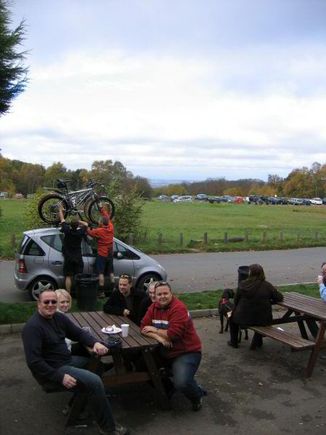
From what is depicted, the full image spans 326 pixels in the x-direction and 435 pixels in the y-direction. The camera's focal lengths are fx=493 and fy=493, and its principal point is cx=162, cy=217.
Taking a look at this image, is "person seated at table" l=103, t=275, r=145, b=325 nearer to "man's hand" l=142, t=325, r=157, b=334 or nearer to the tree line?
"man's hand" l=142, t=325, r=157, b=334

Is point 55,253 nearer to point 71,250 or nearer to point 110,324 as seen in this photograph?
point 71,250

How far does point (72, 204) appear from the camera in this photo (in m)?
12.4

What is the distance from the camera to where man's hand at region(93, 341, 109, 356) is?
4.96 m

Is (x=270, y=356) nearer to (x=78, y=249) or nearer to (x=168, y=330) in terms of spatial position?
(x=168, y=330)

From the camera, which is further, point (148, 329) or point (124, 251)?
point (124, 251)

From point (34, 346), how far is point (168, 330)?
151cm

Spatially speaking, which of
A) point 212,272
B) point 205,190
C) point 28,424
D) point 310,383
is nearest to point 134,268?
point 212,272

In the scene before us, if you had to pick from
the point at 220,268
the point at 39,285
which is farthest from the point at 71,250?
the point at 220,268

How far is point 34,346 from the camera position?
4629 mm

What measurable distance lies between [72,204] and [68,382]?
824 centimetres

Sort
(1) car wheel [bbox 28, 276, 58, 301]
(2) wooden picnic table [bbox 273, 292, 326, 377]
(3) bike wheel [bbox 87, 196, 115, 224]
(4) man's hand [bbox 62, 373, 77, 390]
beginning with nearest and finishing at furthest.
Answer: (4) man's hand [bbox 62, 373, 77, 390] → (2) wooden picnic table [bbox 273, 292, 326, 377] → (1) car wheel [bbox 28, 276, 58, 301] → (3) bike wheel [bbox 87, 196, 115, 224]

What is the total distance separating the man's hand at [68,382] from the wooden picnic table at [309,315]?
3.36m

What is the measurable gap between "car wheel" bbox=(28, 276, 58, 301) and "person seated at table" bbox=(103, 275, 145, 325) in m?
4.37

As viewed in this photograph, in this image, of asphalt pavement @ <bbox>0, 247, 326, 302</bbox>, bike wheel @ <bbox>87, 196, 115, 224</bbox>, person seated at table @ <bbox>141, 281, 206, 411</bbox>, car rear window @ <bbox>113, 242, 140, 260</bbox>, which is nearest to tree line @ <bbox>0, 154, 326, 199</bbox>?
asphalt pavement @ <bbox>0, 247, 326, 302</bbox>
